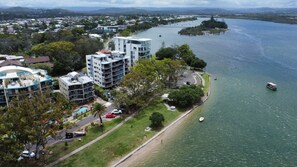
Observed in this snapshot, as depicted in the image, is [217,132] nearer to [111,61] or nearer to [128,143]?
[128,143]

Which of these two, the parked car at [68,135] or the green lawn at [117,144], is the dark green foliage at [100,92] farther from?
the parked car at [68,135]

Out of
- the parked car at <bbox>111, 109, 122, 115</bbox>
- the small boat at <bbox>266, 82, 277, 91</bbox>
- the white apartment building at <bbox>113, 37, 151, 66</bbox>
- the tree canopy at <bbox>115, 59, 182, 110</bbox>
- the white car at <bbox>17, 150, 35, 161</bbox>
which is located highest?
the white apartment building at <bbox>113, 37, 151, 66</bbox>

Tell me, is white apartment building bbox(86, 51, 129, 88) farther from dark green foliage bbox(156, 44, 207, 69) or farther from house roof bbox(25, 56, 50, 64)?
dark green foliage bbox(156, 44, 207, 69)

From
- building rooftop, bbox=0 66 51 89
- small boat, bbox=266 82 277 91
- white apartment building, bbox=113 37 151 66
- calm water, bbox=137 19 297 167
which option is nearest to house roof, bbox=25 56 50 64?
white apartment building, bbox=113 37 151 66

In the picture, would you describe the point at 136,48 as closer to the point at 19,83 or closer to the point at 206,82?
the point at 206,82

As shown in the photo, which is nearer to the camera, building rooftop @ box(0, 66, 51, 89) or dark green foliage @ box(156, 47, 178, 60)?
building rooftop @ box(0, 66, 51, 89)

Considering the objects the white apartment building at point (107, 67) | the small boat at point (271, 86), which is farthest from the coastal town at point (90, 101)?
the small boat at point (271, 86)

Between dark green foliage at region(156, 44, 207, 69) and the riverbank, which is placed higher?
dark green foliage at region(156, 44, 207, 69)
